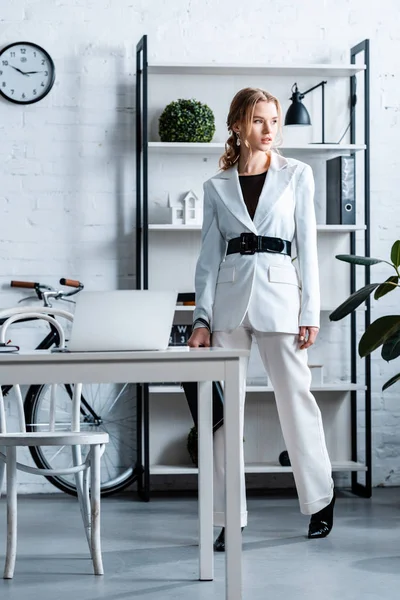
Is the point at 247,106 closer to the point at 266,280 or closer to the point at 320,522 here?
the point at 266,280

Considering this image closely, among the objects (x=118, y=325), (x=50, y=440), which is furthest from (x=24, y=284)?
(x=118, y=325)

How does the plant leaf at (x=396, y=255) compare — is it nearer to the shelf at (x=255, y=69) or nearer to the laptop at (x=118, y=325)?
the shelf at (x=255, y=69)

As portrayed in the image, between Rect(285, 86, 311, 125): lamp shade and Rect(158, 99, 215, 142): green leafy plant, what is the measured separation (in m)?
0.37

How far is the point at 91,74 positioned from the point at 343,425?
6.94 feet

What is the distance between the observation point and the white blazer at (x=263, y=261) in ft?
10.1

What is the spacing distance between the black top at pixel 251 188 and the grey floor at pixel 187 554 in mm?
1164

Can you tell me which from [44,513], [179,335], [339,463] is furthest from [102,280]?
[339,463]

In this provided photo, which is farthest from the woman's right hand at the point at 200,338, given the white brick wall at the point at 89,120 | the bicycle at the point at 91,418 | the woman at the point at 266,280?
the white brick wall at the point at 89,120

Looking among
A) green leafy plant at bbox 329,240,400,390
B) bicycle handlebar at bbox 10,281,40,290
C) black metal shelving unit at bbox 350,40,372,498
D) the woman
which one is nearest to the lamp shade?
Result: black metal shelving unit at bbox 350,40,372,498

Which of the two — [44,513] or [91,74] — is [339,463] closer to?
[44,513]

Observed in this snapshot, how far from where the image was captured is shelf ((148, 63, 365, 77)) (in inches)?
168

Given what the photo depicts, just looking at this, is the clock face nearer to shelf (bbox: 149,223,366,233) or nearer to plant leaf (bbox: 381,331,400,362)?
shelf (bbox: 149,223,366,233)

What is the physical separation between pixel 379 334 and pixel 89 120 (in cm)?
183

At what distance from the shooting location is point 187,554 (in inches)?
120
